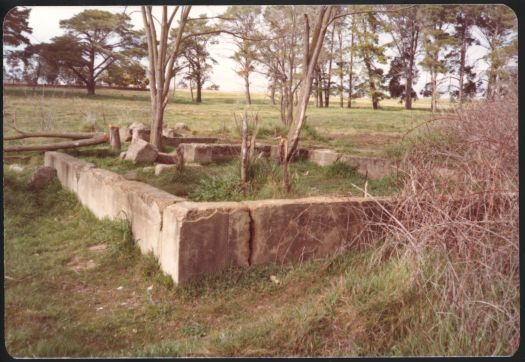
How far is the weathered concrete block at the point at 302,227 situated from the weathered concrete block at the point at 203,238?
12cm

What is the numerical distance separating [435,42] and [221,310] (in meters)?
5.58

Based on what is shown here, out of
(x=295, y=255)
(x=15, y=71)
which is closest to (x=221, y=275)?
(x=295, y=255)

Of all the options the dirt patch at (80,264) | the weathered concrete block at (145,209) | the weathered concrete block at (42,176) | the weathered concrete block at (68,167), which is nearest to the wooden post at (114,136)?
the weathered concrete block at (68,167)

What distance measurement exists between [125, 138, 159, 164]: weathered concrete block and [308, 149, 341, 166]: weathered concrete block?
3103 mm

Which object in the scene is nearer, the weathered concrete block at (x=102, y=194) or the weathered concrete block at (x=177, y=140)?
the weathered concrete block at (x=102, y=194)

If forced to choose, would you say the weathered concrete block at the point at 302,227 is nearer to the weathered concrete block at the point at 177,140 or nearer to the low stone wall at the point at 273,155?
the low stone wall at the point at 273,155

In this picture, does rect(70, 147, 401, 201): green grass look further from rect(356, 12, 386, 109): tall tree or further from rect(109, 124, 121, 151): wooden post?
rect(356, 12, 386, 109): tall tree

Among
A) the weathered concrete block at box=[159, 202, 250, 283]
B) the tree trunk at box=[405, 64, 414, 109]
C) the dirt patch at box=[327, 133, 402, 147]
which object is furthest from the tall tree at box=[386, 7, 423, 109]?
the weathered concrete block at box=[159, 202, 250, 283]

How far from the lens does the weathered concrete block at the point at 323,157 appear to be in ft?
27.5

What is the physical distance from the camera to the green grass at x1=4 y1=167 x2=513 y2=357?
2.77 m

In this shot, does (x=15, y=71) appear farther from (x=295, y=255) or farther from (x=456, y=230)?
(x=456, y=230)

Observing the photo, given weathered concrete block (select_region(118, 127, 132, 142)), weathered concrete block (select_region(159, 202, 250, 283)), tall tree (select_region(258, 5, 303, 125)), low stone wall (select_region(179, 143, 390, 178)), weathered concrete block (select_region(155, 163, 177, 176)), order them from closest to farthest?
weathered concrete block (select_region(159, 202, 250, 283))
weathered concrete block (select_region(155, 163, 177, 176))
low stone wall (select_region(179, 143, 390, 178))
weathered concrete block (select_region(118, 127, 132, 142))
tall tree (select_region(258, 5, 303, 125))

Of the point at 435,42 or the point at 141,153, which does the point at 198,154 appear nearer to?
the point at 141,153

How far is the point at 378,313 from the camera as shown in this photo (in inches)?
112
